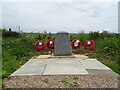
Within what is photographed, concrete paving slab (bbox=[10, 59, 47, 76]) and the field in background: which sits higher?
the field in background

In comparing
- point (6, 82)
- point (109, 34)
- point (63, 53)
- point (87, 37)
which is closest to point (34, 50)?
point (63, 53)

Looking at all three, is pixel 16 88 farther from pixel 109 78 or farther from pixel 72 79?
pixel 109 78

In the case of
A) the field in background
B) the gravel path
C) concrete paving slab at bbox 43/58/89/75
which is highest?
the field in background

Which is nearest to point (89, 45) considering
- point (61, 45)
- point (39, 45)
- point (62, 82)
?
point (61, 45)

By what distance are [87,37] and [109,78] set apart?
22.9ft

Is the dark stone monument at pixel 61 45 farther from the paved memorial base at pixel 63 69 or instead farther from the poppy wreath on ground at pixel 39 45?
the paved memorial base at pixel 63 69

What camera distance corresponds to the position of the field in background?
4.41m

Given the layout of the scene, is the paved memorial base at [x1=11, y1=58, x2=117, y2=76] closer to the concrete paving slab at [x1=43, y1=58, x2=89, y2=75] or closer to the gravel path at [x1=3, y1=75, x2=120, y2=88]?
the concrete paving slab at [x1=43, y1=58, x2=89, y2=75]

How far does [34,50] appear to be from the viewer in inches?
297

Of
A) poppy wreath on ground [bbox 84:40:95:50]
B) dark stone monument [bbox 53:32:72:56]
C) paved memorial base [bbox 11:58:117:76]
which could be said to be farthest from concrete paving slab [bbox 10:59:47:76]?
poppy wreath on ground [bbox 84:40:95:50]

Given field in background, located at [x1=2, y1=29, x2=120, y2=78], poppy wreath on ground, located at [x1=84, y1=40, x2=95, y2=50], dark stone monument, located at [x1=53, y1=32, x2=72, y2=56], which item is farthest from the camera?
poppy wreath on ground, located at [x1=84, y1=40, x2=95, y2=50]

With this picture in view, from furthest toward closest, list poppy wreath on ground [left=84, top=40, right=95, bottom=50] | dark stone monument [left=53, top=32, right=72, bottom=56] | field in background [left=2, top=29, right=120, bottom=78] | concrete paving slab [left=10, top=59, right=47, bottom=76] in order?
poppy wreath on ground [left=84, top=40, right=95, bottom=50] → dark stone monument [left=53, top=32, right=72, bottom=56] → field in background [left=2, top=29, right=120, bottom=78] → concrete paving slab [left=10, top=59, right=47, bottom=76]

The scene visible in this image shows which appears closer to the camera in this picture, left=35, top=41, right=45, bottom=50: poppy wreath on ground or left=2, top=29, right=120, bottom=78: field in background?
left=2, top=29, right=120, bottom=78: field in background

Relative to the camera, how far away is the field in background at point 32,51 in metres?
4.41
